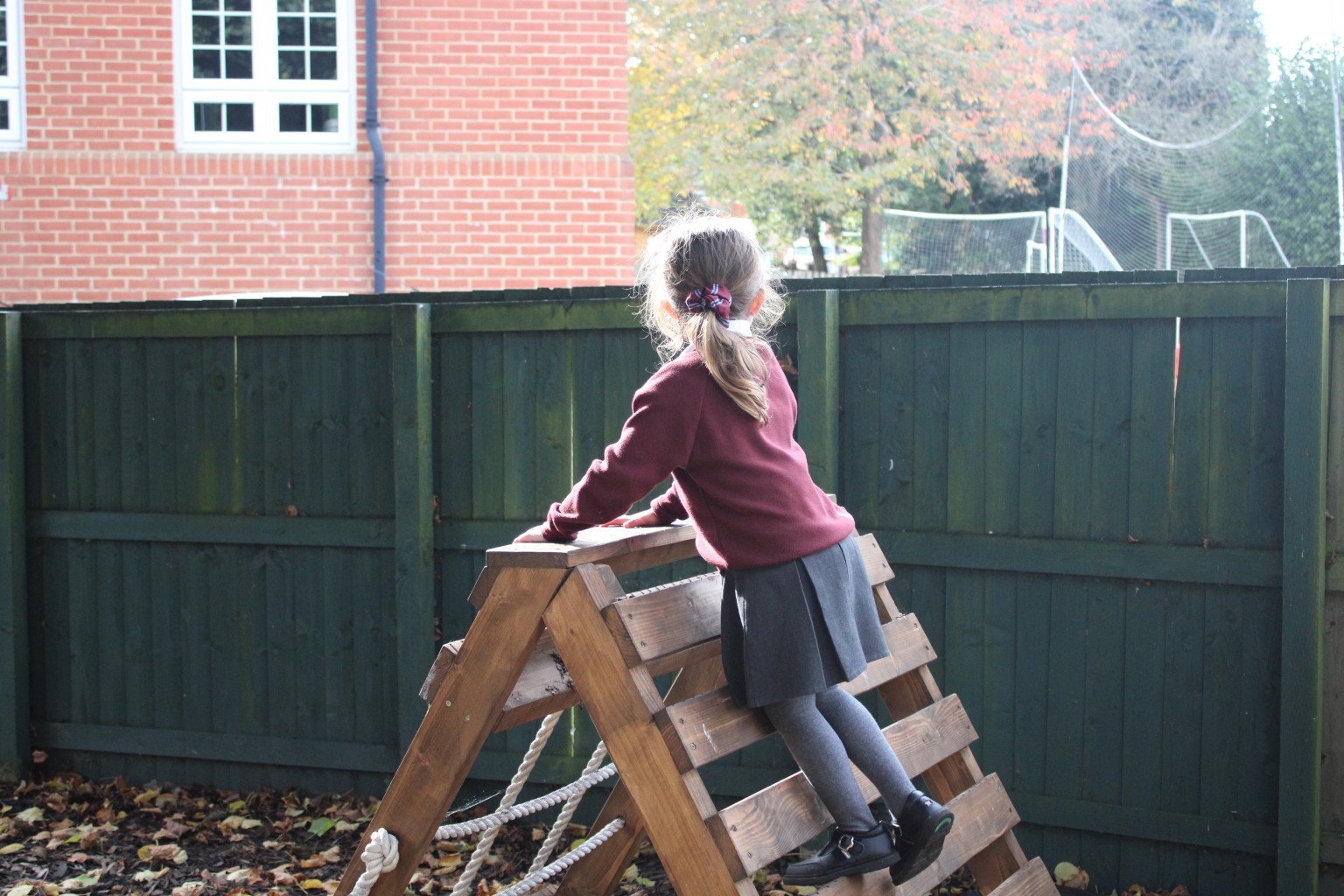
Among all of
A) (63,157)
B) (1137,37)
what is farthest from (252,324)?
(1137,37)

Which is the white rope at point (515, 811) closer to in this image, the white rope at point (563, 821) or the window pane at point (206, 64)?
the white rope at point (563, 821)

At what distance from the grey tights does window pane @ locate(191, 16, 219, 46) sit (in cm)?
765

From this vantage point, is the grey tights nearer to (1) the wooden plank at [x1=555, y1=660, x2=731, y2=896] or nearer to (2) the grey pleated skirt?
(2) the grey pleated skirt

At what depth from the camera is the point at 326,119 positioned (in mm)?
9133

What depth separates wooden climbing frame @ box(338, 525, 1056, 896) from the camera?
2789 mm

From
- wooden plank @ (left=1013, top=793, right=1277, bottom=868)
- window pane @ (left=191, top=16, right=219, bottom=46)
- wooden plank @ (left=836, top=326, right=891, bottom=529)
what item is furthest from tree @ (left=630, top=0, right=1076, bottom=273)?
wooden plank @ (left=1013, top=793, right=1277, bottom=868)

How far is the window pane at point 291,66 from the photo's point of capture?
911 centimetres

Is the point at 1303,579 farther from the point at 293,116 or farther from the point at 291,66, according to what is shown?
the point at 291,66

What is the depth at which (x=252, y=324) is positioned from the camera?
504cm

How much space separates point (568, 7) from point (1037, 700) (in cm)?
621

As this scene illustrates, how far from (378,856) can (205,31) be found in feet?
24.6

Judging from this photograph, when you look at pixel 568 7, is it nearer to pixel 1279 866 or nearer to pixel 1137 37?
pixel 1279 866

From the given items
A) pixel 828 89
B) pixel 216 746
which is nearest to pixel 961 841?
pixel 216 746

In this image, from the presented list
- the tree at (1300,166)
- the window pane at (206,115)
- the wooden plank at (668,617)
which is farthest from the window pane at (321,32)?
the tree at (1300,166)
